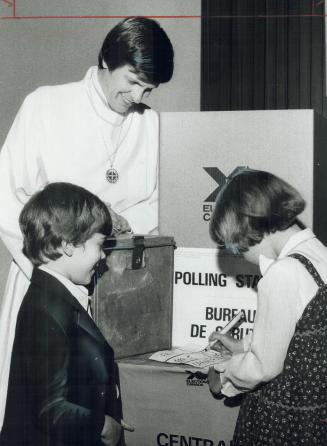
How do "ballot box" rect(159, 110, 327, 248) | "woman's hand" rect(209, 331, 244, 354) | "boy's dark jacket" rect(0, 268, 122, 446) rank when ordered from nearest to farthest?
1. "boy's dark jacket" rect(0, 268, 122, 446)
2. "woman's hand" rect(209, 331, 244, 354)
3. "ballot box" rect(159, 110, 327, 248)

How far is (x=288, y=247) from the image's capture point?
4.06ft

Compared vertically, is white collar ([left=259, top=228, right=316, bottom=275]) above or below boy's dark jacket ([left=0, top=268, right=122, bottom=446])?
above

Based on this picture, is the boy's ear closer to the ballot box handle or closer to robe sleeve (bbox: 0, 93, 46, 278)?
the ballot box handle

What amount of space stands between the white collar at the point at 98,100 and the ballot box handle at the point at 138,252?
47cm

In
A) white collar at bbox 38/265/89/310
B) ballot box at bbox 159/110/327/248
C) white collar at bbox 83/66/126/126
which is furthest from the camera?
white collar at bbox 83/66/126/126

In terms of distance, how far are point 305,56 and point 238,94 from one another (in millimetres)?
286

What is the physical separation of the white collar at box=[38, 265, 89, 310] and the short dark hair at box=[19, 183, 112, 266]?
0.03 metres

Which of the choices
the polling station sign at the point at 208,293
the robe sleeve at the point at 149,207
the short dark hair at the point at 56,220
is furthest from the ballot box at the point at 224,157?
the short dark hair at the point at 56,220

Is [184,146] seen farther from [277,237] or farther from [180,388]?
[180,388]

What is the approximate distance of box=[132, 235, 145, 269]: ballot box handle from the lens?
1.52 m

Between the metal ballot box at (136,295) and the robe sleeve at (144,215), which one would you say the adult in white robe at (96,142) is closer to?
the robe sleeve at (144,215)

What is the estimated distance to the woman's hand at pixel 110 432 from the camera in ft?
4.27

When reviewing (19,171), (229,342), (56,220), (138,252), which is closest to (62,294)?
(56,220)

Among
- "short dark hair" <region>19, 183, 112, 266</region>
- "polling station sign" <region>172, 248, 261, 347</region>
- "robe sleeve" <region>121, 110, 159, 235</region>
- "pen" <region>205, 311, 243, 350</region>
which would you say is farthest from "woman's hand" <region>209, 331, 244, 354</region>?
"robe sleeve" <region>121, 110, 159, 235</region>
